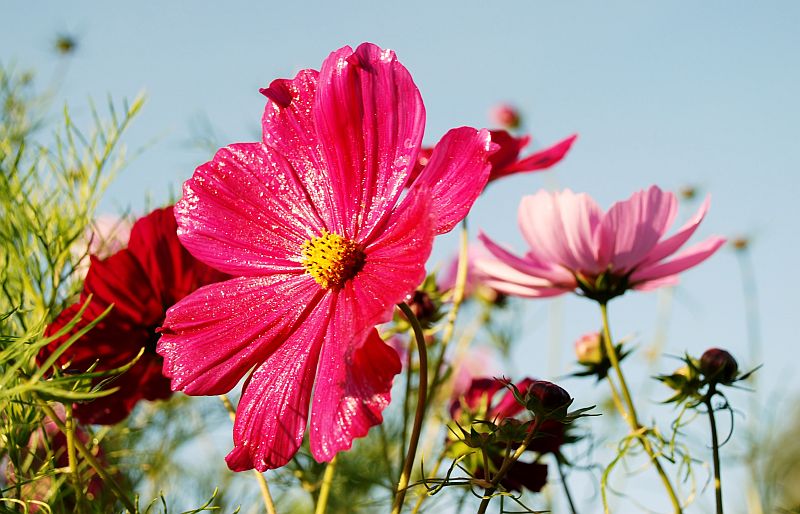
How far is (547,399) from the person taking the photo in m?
0.40

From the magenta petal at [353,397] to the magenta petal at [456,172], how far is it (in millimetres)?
61

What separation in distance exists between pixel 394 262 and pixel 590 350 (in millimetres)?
274

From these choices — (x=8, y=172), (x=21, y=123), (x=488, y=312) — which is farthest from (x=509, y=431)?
(x=488, y=312)

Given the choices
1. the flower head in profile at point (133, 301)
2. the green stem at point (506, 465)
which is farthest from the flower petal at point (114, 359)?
the green stem at point (506, 465)

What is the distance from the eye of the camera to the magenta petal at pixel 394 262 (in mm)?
370

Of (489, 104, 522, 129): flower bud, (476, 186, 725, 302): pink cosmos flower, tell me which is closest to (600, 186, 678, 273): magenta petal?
(476, 186, 725, 302): pink cosmos flower

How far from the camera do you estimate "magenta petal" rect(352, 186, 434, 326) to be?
0.37 metres

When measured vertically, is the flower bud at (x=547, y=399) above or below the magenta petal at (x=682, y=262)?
below

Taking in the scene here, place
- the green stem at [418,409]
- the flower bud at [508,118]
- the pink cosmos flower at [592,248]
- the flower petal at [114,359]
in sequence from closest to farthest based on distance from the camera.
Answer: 1. the green stem at [418,409]
2. the flower petal at [114,359]
3. the pink cosmos flower at [592,248]
4. the flower bud at [508,118]

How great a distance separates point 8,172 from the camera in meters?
0.67

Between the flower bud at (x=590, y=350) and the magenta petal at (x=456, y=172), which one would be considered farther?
the flower bud at (x=590, y=350)

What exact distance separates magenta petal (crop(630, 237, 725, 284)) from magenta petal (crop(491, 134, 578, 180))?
119 mm

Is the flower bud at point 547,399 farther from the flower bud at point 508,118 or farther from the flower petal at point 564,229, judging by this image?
the flower bud at point 508,118

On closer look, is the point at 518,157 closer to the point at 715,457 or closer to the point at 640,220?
the point at 640,220
